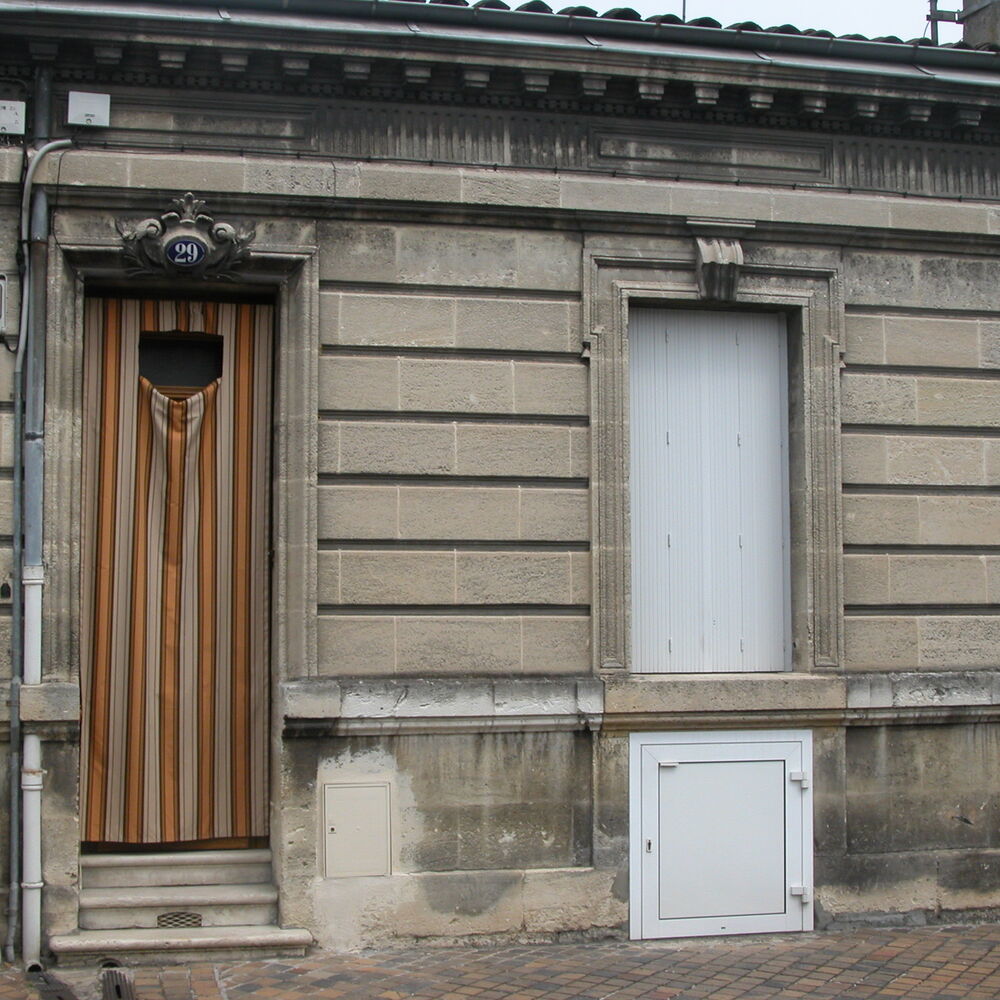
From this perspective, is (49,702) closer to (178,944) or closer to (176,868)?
(176,868)

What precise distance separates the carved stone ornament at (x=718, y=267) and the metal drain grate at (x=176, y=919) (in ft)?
18.3

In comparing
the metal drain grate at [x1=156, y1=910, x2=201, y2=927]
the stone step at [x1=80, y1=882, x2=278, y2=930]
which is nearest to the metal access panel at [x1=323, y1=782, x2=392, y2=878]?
the stone step at [x1=80, y1=882, x2=278, y2=930]

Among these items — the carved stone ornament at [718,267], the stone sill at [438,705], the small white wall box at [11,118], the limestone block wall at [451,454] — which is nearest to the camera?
the small white wall box at [11,118]

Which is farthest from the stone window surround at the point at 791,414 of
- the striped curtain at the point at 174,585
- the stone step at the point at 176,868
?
the stone step at the point at 176,868

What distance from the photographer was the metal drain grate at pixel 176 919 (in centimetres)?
919

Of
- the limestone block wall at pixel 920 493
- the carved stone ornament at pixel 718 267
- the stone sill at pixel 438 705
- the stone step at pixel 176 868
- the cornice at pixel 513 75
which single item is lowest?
the stone step at pixel 176 868

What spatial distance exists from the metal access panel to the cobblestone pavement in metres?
0.57

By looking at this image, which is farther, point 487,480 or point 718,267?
point 718,267

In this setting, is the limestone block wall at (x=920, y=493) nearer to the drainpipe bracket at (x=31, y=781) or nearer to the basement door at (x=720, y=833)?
the basement door at (x=720, y=833)

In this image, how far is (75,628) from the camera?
30.0 feet

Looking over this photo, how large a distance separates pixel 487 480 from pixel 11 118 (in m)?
3.96

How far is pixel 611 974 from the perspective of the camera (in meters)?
8.79

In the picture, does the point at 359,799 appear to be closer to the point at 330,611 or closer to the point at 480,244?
the point at 330,611

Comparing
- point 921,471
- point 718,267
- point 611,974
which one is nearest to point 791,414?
point 921,471
